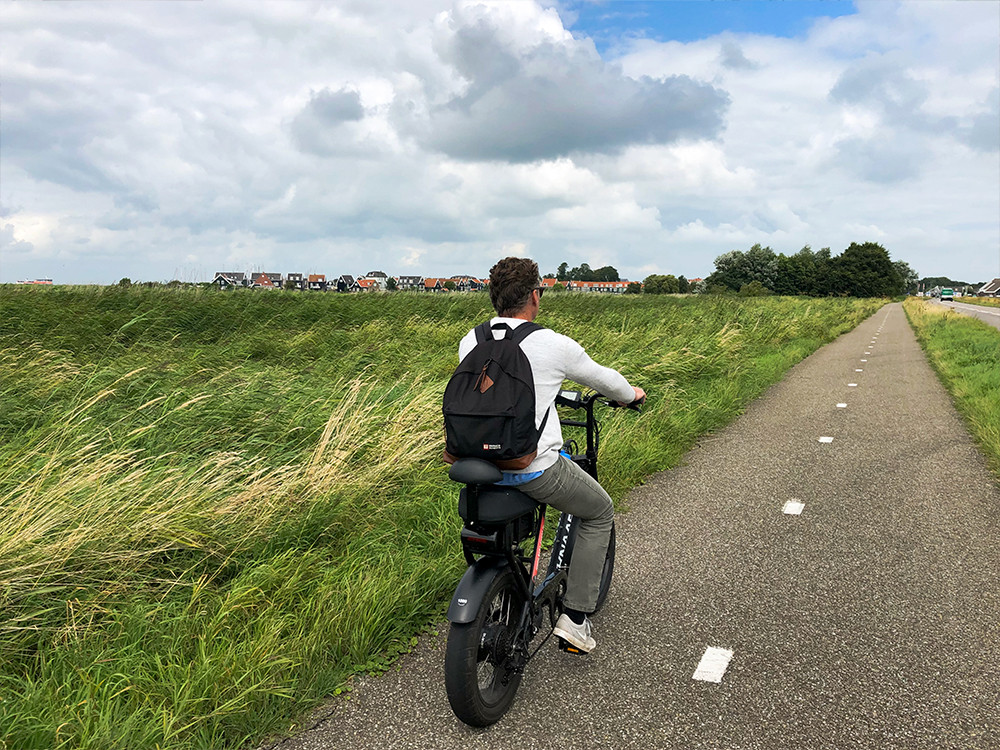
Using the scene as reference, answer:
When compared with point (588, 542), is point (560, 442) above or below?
above

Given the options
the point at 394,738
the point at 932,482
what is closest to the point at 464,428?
the point at 394,738

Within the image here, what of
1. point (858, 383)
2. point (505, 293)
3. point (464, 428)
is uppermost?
point (505, 293)

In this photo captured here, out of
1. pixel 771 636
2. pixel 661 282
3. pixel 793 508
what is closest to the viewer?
pixel 771 636

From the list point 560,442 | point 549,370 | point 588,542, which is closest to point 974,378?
point 588,542

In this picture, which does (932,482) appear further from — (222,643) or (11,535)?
(11,535)

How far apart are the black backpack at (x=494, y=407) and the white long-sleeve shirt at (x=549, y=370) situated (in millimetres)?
86

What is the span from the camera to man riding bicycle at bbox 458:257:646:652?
2.70 m

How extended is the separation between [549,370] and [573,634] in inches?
54.4

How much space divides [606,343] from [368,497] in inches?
379

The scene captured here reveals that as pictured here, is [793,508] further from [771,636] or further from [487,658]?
[487,658]

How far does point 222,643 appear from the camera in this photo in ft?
10.4

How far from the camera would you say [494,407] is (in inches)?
98.4

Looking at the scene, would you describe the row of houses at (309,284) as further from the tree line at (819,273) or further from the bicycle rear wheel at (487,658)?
the tree line at (819,273)

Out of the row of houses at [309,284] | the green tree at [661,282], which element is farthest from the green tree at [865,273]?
the row of houses at [309,284]
